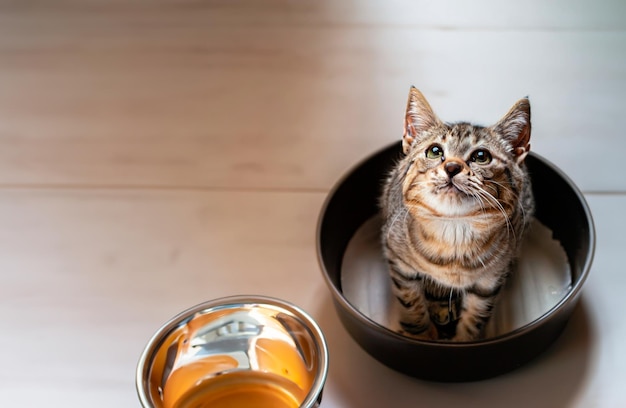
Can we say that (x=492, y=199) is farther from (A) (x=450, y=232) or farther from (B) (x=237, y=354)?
(B) (x=237, y=354)

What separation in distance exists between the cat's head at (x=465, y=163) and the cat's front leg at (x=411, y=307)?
0.12 meters

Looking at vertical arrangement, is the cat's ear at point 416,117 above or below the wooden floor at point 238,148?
above

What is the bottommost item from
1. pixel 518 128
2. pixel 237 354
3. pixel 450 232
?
pixel 237 354

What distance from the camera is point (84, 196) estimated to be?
999 mm

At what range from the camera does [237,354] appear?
737 millimetres

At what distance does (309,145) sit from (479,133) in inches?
14.8

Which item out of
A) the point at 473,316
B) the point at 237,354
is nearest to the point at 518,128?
the point at 473,316

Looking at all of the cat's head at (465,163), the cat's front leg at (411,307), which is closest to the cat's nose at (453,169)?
the cat's head at (465,163)

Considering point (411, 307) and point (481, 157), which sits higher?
point (481, 157)

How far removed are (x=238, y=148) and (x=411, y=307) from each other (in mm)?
391

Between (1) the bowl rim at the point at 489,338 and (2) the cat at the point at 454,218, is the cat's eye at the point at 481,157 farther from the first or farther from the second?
(1) the bowl rim at the point at 489,338

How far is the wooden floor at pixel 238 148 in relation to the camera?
2.64 ft

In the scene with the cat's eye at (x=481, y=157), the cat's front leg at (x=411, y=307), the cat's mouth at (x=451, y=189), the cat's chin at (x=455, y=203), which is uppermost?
the cat's eye at (x=481, y=157)

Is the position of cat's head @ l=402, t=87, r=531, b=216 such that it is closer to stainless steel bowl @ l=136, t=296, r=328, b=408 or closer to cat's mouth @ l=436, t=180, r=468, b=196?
cat's mouth @ l=436, t=180, r=468, b=196
